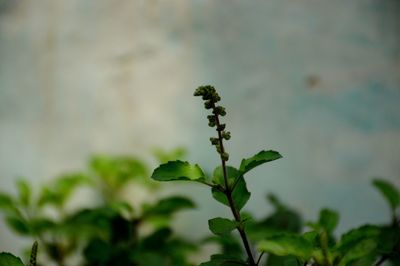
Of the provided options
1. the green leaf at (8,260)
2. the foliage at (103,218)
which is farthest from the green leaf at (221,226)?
the foliage at (103,218)

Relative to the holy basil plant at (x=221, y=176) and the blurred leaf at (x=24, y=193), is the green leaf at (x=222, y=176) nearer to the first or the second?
the holy basil plant at (x=221, y=176)

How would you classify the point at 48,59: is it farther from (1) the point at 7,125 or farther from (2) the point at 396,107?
(2) the point at 396,107

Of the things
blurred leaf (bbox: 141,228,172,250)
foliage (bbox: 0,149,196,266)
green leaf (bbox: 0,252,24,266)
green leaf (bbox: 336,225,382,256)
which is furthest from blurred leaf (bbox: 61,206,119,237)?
green leaf (bbox: 336,225,382,256)

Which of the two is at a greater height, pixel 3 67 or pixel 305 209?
pixel 3 67

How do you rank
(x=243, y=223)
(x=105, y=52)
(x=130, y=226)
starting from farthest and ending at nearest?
(x=105, y=52), (x=130, y=226), (x=243, y=223)

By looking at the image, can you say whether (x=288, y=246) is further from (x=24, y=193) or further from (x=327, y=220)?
(x=24, y=193)

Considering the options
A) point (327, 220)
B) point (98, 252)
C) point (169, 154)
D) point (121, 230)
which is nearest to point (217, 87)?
point (169, 154)

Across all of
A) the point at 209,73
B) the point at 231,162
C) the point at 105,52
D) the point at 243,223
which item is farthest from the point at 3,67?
the point at 243,223

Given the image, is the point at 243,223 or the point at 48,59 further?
the point at 48,59
